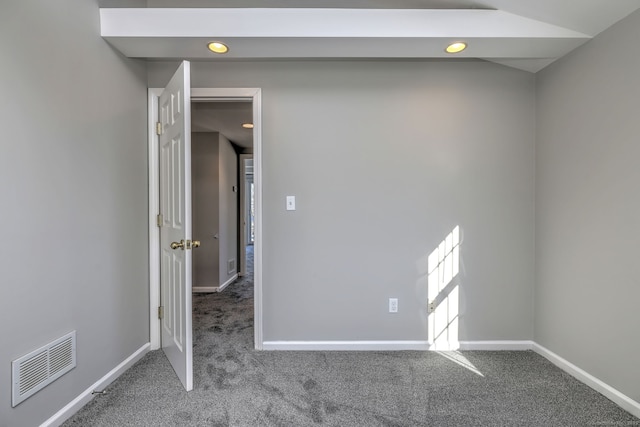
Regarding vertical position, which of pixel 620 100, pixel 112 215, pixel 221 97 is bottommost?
pixel 112 215

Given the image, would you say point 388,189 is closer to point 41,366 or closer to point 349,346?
point 349,346

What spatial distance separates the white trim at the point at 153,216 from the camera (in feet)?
7.37

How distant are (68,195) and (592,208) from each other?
3117 mm

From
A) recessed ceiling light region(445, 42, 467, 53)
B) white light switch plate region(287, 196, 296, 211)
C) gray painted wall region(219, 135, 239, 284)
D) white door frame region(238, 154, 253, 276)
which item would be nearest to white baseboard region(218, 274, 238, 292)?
gray painted wall region(219, 135, 239, 284)

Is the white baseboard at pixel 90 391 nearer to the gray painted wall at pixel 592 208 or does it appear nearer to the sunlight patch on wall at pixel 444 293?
the sunlight patch on wall at pixel 444 293

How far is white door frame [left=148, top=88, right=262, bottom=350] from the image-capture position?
2.25 m

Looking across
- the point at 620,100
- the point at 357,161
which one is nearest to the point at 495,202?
the point at 620,100

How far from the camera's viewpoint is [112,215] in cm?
189

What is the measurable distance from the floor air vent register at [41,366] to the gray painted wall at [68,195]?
3 centimetres

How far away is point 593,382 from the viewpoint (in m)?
1.79

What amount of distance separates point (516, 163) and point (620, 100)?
685mm

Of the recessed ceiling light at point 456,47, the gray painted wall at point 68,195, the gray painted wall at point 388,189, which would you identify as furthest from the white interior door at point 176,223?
the recessed ceiling light at point 456,47

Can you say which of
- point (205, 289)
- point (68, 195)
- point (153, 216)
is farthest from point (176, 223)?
point (205, 289)

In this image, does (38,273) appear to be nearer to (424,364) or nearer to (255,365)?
(255,365)
